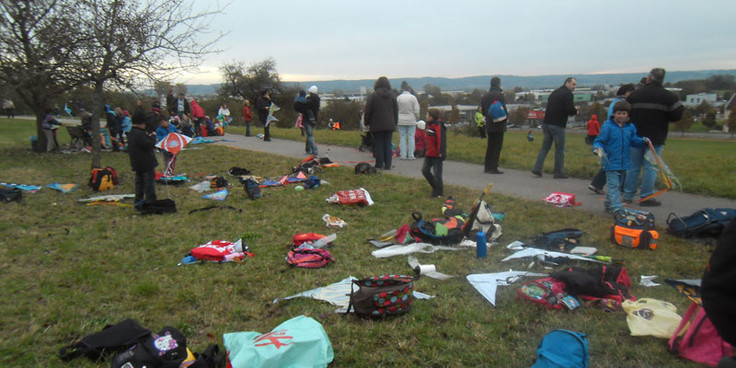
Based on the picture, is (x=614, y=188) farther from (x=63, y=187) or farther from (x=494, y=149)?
(x=63, y=187)

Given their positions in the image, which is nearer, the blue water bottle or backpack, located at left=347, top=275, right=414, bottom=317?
backpack, located at left=347, top=275, right=414, bottom=317

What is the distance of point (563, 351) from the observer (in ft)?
9.59

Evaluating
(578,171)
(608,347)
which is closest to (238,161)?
(578,171)

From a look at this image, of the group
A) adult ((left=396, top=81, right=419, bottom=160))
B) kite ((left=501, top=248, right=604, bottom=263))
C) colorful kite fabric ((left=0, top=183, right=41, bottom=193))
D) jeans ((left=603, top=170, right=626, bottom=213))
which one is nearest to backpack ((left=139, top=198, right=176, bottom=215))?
colorful kite fabric ((left=0, top=183, right=41, bottom=193))

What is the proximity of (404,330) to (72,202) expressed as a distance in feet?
25.4

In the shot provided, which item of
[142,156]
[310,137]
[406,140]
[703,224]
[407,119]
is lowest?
[703,224]

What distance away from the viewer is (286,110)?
158 feet

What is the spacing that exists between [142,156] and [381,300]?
5.93 m

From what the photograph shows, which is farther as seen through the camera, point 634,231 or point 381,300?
point 634,231

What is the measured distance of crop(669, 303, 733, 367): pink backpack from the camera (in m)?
3.01

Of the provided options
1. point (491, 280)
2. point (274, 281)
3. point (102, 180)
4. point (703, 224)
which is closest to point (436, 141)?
point (491, 280)

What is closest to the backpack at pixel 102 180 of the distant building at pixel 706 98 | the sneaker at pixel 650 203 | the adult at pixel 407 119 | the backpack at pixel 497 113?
the adult at pixel 407 119

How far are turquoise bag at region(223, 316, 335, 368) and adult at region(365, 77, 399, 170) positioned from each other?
306 inches

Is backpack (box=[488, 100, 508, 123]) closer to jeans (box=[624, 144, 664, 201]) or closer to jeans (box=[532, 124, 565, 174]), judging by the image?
jeans (box=[532, 124, 565, 174])
